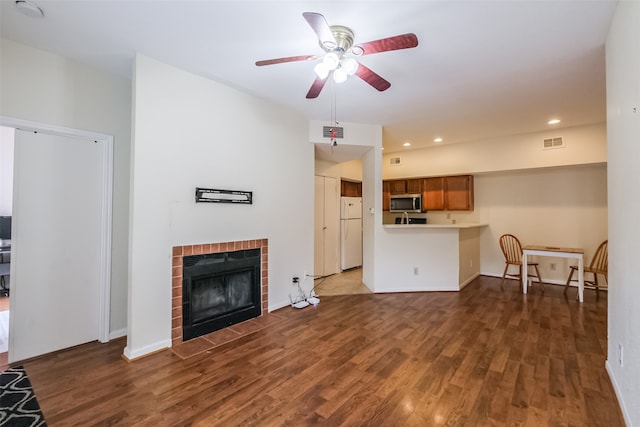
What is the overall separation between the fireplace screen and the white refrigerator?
288 centimetres

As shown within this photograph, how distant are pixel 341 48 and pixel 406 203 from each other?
4.72 metres

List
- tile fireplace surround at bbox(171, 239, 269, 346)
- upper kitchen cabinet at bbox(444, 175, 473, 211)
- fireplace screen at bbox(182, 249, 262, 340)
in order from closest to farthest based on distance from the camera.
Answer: tile fireplace surround at bbox(171, 239, 269, 346) < fireplace screen at bbox(182, 249, 262, 340) < upper kitchen cabinet at bbox(444, 175, 473, 211)

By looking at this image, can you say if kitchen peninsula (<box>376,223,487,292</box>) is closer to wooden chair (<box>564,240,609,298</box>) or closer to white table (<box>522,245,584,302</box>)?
white table (<box>522,245,584,302</box>)

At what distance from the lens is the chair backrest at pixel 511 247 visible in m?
5.23

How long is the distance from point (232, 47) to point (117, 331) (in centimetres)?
301

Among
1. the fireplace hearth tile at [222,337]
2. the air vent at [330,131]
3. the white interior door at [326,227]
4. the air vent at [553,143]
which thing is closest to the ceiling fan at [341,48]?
the air vent at [330,131]

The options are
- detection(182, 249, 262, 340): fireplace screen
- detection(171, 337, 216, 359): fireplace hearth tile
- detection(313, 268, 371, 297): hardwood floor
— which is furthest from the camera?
detection(313, 268, 371, 297): hardwood floor

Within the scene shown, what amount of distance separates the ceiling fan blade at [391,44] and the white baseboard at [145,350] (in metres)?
3.02

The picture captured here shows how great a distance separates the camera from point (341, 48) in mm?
2002

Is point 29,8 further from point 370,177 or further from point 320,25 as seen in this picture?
point 370,177

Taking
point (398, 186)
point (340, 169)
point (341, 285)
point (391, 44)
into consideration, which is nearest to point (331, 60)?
point (391, 44)

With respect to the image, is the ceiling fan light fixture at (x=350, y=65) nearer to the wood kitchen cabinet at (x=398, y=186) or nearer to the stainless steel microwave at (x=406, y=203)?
the stainless steel microwave at (x=406, y=203)

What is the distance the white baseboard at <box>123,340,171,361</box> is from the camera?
8.01ft

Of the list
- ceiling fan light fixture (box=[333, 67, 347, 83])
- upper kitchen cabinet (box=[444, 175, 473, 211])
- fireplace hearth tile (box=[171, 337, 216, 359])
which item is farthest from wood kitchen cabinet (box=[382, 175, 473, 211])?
fireplace hearth tile (box=[171, 337, 216, 359])
